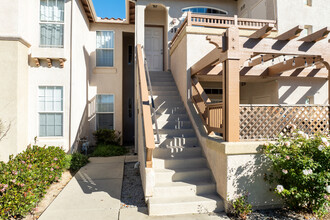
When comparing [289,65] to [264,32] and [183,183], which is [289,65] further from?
[183,183]

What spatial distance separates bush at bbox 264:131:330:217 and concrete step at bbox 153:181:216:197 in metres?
1.19

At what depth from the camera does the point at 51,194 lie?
4.83 metres

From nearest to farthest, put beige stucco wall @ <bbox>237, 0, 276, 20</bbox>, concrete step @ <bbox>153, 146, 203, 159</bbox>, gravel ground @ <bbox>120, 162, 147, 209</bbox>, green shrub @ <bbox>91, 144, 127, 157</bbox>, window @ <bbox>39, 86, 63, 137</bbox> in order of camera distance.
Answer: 1. gravel ground @ <bbox>120, 162, 147, 209</bbox>
2. concrete step @ <bbox>153, 146, 203, 159</bbox>
3. window @ <bbox>39, 86, 63, 137</bbox>
4. beige stucco wall @ <bbox>237, 0, 276, 20</bbox>
5. green shrub @ <bbox>91, 144, 127, 157</bbox>

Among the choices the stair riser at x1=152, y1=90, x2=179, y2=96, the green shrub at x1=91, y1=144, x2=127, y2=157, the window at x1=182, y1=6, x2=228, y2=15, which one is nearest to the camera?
the stair riser at x1=152, y1=90, x2=179, y2=96

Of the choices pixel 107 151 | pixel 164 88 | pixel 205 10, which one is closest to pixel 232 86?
pixel 164 88

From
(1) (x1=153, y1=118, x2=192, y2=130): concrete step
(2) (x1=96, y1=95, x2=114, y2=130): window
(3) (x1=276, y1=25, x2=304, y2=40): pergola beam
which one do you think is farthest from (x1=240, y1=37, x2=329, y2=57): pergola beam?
(2) (x1=96, y1=95, x2=114, y2=130): window

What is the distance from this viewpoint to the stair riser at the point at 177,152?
5.09 meters

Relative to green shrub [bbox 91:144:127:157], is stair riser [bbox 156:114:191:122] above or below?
above

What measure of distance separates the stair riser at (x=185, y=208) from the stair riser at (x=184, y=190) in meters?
0.31

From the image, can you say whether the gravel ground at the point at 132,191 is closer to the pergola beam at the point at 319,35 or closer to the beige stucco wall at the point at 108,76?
the beige stucco wall at the point at 108,76

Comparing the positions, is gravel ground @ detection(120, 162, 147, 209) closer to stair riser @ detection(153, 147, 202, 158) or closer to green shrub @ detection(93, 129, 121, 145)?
stair riser @ detection(153, 147, 202, 158)

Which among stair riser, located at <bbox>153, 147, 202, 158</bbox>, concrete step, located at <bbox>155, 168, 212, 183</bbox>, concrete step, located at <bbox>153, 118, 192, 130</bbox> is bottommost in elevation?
concrete step, located at <bbox>155, 168, 212, 183</bbox>

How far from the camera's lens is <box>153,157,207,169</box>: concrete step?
4797 mm

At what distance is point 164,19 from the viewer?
33.0ft
